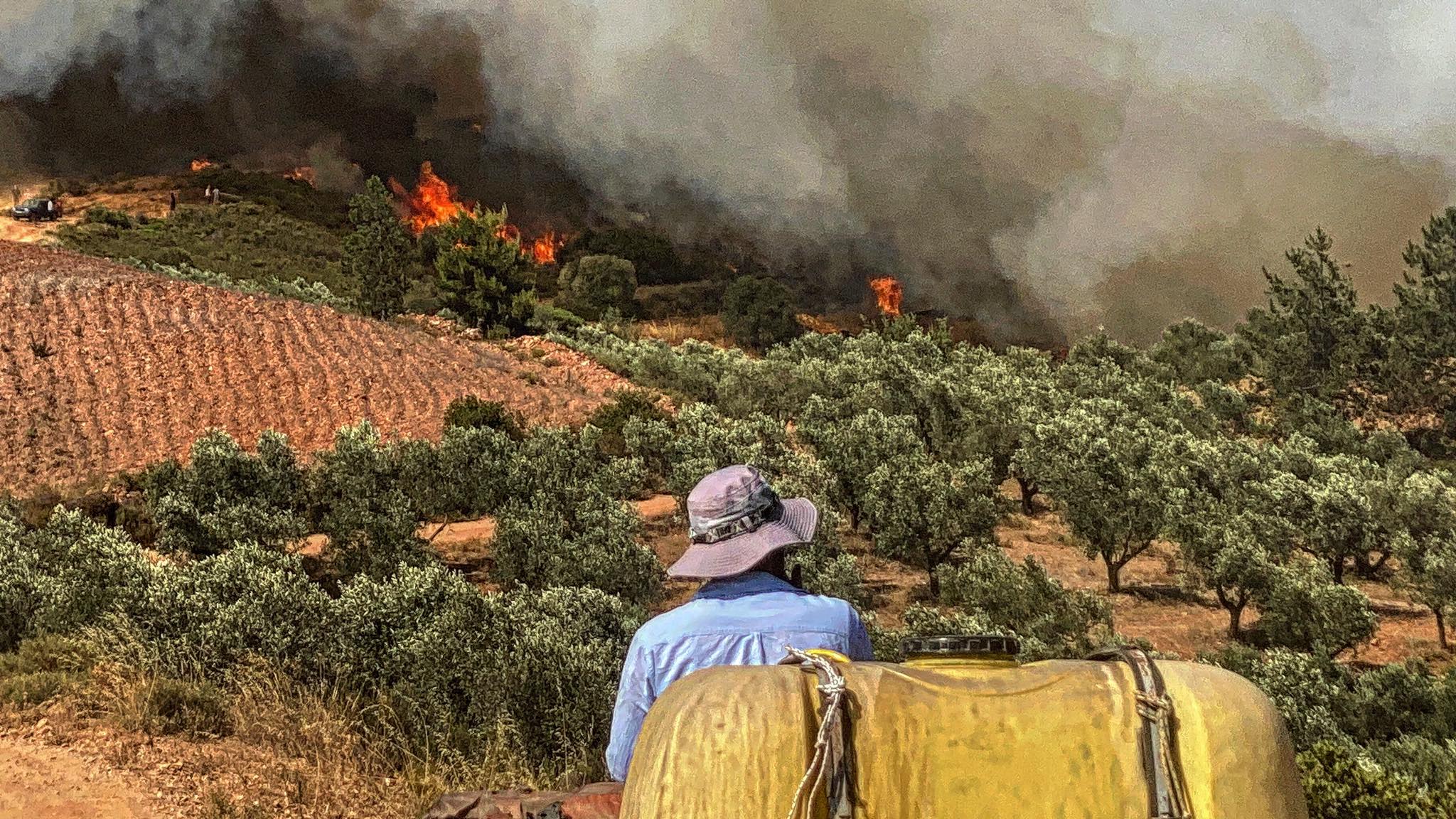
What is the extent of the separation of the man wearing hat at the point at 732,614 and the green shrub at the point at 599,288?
51311 mm

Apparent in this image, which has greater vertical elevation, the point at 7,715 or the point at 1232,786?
the point at 1232,786

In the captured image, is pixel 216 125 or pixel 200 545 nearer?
pixel 200 545

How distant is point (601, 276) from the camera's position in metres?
56.4

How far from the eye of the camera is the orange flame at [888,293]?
195ft

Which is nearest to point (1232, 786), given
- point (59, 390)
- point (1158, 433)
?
point (1158, 433)

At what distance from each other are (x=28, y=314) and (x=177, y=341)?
3.05m

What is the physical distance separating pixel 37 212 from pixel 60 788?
59486 mm

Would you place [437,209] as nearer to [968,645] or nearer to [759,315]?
[759,315]

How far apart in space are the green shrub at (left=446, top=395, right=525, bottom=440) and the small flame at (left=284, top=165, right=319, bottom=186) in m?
53.2

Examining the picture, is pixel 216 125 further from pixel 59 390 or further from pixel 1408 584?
pixel 1408 584

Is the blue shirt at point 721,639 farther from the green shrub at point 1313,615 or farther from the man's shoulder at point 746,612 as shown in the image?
the green shrub at point 1313,615

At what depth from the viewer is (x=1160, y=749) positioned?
5.89ft

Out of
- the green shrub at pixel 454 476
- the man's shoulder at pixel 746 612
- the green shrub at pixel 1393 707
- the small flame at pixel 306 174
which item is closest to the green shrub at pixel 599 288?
the small flame at pixel 306 174

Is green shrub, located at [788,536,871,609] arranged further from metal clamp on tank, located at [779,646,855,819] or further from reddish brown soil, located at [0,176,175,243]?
reddish brown soil, located at [0,176,175,243]
